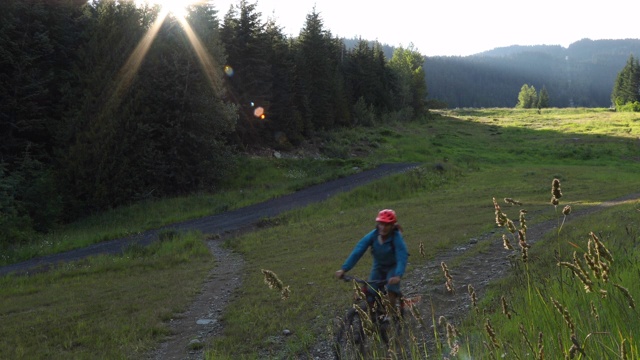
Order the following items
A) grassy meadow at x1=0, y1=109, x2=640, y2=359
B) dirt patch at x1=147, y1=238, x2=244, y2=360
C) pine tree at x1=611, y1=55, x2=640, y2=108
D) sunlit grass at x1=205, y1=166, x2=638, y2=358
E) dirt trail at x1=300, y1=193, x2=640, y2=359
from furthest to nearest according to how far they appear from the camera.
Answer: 1. pine tree at x1=611, y1=55, x2=640, y2=108
2. sunlit grass at x1=205, y1=166, x2=638, y2=358
3. dirt patch at x1=147, y1=238, x2=244, y2=360
4. dirt trail at x1=300, y1=193, x2=640, y2=359
5. grassy meadow at x1=0, y1=109, x2=640, y2=359

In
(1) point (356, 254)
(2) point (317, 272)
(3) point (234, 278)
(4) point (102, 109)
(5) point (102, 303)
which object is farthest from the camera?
(4) point (102, 109)

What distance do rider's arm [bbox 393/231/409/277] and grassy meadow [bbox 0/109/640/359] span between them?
45.4 inches

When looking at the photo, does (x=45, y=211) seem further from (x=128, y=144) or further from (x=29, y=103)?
(x=29, y=103)

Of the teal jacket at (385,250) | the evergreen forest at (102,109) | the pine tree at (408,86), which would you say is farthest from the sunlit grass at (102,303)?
the pine tree at (408,86)

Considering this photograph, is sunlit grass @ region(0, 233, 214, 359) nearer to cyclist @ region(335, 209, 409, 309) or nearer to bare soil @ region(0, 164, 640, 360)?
bare soil @ region(0, 164, 640, 360)

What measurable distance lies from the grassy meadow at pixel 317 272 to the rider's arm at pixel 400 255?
1153mm

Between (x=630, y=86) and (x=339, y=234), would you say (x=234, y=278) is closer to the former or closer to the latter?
(x=339, y=234)

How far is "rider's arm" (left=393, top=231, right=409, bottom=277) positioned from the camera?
6785 millimetres

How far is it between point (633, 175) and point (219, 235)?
32.9m

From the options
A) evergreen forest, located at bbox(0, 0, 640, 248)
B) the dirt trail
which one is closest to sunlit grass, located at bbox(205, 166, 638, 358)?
the dirt trail

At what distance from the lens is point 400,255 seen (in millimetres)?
7039

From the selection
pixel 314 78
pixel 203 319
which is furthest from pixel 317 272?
pixel 314 78

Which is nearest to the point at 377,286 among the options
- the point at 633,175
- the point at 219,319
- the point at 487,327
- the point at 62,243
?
the point at 487,327

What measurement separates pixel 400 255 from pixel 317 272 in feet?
24.5
